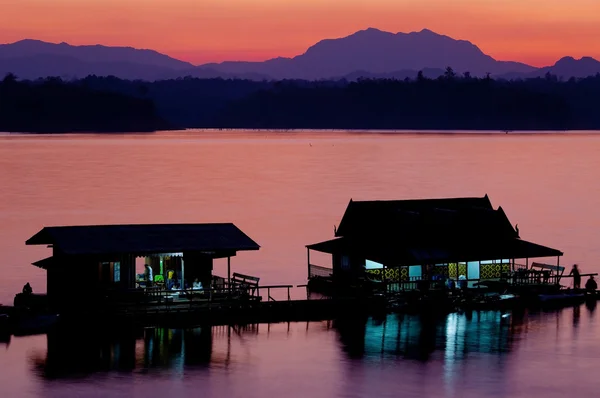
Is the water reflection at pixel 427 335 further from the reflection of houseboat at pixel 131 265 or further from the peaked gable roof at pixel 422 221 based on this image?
the reflection of houseboat at pixel 131 265

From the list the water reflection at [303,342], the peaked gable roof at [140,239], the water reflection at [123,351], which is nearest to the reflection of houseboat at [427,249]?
the water reflection at [303,342]

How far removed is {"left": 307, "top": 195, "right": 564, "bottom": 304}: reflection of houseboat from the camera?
51.3 metres

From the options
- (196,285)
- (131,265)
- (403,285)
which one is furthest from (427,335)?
(131,265)

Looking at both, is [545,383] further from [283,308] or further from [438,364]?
[283,308]

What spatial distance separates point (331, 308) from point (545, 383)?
Result: 1354 centimetres

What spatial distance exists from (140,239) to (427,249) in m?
13.7

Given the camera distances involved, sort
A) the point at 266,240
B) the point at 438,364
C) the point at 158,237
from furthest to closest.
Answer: the point at 266,240
the point at 158,237
the point at 438,364

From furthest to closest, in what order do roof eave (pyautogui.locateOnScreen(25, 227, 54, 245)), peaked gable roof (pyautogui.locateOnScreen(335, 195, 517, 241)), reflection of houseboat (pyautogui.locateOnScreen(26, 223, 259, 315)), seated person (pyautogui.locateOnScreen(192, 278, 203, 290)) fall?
peaked gable roof (pyautogui.locateOnScreen(335, 195, 517, 241))
seated person (pyautogui.locateOnScreen(192, 278, 203, 290))
roof eave (pyautogui.locateOnScreen(25, 227, 54, 245))
reflection of houseboat (pyautogui.locateOnScreen(26, 223, 259, 315))

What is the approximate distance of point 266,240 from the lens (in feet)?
294

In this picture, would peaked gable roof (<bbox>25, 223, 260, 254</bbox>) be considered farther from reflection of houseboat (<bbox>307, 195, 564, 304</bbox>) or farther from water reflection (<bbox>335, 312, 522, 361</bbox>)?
water reflection (<bbox>335, 312, 522, 361</bbox>)

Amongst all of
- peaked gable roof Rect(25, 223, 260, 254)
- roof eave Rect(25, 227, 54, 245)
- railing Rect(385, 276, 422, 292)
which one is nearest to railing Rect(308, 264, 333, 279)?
railing Rect(385, 276, 422, 292)

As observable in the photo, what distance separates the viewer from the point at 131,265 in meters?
46.6

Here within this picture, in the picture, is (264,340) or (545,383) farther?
(264,340)

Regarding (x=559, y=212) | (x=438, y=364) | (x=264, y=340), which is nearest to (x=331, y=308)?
(x=264, y=340)
